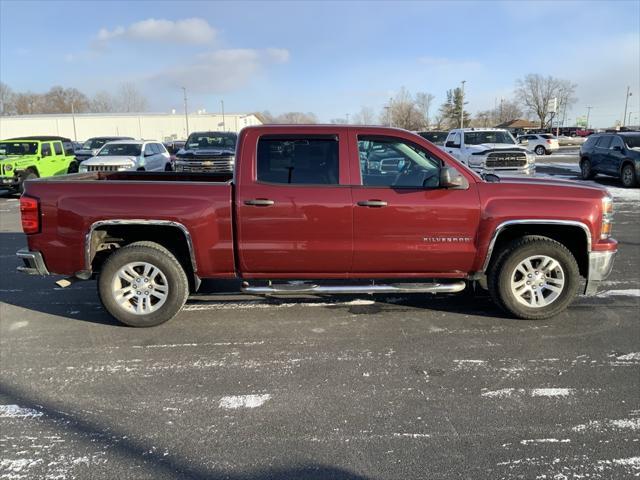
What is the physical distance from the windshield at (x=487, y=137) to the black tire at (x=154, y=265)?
14354 mm

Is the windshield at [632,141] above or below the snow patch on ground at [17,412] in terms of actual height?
above

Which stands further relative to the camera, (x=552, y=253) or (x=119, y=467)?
(x=552, y=253)

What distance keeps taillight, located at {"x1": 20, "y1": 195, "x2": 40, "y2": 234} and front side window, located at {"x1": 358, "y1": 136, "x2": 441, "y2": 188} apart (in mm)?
3106

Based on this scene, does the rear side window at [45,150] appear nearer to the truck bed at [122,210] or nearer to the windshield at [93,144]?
the windshield at [93,144]

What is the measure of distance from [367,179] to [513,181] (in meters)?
1.52

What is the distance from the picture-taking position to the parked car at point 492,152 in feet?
48.9

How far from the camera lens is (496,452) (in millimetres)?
2865

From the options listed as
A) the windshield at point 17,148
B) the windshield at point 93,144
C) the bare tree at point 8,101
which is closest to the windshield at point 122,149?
the windshield at point 17,148

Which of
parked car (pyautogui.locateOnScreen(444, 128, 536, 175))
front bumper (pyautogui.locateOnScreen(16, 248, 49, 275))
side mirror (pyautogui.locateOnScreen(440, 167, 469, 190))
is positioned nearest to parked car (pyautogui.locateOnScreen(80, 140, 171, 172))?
parked car (pyautogui.locateOnScreen(444, 128, 536, 175))

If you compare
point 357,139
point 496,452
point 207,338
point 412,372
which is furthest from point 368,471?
point 357,139

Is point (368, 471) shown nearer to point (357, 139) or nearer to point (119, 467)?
point (119, 467)

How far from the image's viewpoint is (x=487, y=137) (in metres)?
17.2

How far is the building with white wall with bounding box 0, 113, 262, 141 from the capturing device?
8106cm

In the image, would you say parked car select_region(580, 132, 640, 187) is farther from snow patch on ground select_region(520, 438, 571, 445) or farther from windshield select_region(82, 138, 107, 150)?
windshield select_region(82, 138, 107, 150)
